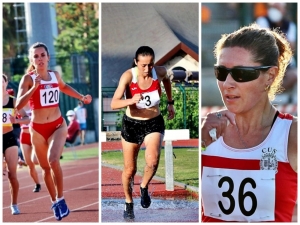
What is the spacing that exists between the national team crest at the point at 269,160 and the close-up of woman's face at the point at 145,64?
1105mm

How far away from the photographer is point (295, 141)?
18.6 feet

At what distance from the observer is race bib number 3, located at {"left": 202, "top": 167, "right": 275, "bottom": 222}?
5.66 metres

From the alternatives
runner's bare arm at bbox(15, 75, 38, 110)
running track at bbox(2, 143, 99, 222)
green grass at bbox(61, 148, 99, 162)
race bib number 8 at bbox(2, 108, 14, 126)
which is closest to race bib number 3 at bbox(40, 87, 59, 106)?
runner's bare arm at bbox(15, 75, 38, 110)

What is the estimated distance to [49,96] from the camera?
19.3 ft

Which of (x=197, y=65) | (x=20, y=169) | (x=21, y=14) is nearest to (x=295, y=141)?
(x=197, y=65)

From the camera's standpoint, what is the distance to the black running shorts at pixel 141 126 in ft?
18.9

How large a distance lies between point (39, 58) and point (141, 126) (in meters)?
0.98

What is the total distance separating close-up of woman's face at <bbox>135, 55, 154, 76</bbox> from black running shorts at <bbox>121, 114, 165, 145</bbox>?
1.21 feet

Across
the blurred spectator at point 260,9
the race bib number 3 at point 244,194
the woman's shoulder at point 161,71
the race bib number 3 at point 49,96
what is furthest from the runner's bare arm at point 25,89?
the blurred spectator at point 260,9

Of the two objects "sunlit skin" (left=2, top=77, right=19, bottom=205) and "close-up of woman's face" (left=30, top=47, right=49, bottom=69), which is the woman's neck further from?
"sunlit skin" (left=2, top=77, right=19, bottom=205)

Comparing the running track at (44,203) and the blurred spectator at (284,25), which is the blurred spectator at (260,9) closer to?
the blurred spectator at (284,25)

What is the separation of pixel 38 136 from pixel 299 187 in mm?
2117

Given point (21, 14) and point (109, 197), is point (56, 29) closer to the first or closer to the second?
point (21, 14)

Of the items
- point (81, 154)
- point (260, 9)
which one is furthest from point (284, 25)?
point (81, 154)
